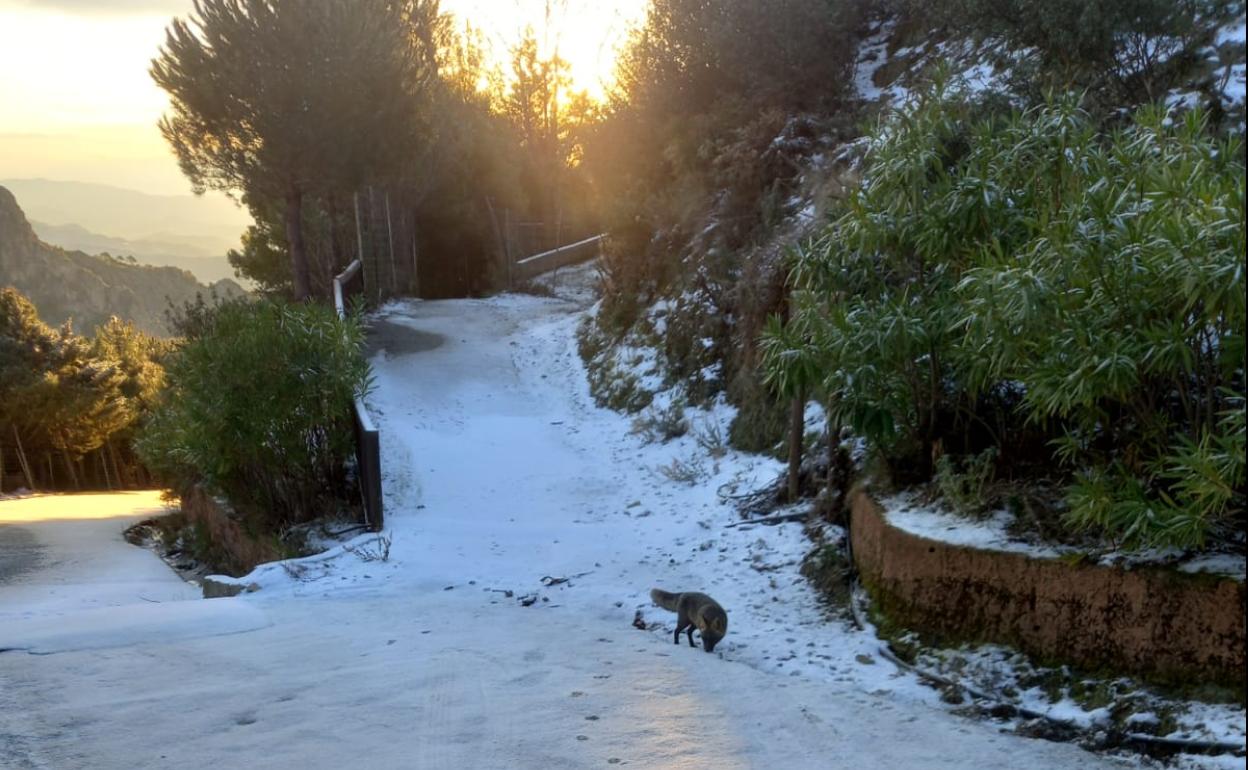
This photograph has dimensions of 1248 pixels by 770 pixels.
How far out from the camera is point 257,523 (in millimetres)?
9789

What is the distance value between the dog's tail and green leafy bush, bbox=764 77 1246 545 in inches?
68.6

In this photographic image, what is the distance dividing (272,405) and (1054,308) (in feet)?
24.7

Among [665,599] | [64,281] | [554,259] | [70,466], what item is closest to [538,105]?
[554,259]

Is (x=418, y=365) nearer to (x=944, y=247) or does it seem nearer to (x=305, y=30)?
Result: (x=305, y=30)

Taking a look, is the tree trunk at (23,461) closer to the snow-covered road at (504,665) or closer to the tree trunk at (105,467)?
the tree trunk at (105,467)

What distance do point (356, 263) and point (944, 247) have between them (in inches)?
596

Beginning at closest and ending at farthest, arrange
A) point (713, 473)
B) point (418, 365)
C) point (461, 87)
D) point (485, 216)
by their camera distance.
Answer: point (713, 473) → point (418, 365) → point (485, 216) → point (461, 87)

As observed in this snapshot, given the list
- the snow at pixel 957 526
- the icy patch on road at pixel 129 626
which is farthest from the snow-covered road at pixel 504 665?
the snow at pixel 957 526

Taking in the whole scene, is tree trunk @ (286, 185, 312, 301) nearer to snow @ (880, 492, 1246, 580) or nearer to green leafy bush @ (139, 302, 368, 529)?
green leafy bush @ (139, 302, 368, 529)

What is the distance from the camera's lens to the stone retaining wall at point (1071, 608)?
3.83 m

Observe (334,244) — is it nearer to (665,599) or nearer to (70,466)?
(70,466)

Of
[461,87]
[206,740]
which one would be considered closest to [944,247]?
[206,740]

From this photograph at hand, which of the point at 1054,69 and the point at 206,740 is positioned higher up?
the point at 1054,69

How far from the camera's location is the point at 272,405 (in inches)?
354
